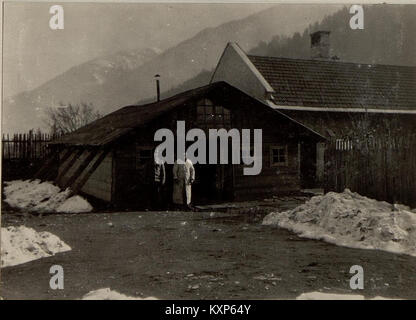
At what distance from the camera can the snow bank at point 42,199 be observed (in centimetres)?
1177

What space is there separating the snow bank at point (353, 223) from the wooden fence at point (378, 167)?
572 millimetres

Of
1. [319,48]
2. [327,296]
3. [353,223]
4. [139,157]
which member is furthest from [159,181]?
[319,48]

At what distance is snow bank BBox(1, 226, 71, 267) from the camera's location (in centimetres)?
679

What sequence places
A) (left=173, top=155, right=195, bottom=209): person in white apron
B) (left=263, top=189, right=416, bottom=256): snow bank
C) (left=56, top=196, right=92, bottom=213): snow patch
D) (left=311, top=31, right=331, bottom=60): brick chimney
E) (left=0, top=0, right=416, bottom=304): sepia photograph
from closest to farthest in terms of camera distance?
(left=0, top=0, right=416, bottom=304): sepia photograph → (left=263, top=189, right=416, bottom=256): snow bank → (left=56, top=196, right=92, bottom=213): snow patch → (left=173, top=155, right=195, bottom=209): person in white apron → (left=311, top=31, right=331, bottom=60): brick chimney

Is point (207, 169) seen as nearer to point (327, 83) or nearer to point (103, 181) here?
point (103, 181)

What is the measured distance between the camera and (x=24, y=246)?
7.02 meters

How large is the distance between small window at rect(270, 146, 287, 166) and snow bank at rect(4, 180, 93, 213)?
20.6 feet

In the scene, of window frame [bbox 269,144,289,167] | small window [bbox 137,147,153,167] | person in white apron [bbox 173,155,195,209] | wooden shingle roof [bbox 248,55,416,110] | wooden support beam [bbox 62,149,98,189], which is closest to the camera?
person in white apron [bbox 173,155,195,209]

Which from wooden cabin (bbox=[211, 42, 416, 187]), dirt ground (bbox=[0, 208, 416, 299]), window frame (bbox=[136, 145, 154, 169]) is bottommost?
dirt ground (bbox=[0, 208, 416, 299])

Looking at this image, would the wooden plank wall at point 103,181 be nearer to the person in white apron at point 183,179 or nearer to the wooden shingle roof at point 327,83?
the person in white apron at point 183,179

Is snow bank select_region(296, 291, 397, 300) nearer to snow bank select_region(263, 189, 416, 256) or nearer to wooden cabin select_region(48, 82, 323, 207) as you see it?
snow bank select_region(263, 189, 416, 256)

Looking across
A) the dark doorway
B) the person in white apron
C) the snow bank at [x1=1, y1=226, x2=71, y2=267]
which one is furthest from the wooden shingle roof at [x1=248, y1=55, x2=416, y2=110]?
the snow bank at [x1=1, y1=226, x2=71, y2=267]

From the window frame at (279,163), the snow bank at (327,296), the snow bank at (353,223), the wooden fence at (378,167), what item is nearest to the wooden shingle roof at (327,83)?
the window frame at (279,163)

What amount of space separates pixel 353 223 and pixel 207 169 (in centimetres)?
678
